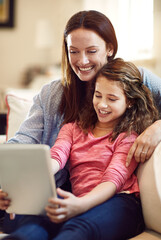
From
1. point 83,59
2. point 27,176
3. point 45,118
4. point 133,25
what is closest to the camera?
point 27,176

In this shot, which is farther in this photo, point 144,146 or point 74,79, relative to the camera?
point 74,79

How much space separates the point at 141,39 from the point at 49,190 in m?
2.25

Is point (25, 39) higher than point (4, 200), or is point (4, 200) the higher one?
point (25, 39)

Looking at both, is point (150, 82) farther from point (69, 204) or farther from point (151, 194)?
point (69, 204)

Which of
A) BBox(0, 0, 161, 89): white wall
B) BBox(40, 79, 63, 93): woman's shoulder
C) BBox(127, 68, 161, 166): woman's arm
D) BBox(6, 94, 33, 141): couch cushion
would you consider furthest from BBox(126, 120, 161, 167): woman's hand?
BBox(0, 0, 161, 89): white wall

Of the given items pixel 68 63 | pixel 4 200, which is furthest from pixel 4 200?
pixel 68 63

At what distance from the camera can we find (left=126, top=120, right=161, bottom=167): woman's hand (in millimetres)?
1111

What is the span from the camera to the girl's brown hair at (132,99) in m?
1.21

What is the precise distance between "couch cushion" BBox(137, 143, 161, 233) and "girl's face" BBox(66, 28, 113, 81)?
448mm

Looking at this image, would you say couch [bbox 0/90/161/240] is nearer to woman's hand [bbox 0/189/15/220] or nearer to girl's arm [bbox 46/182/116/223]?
girl's arm [bbox 46/182/116/223]

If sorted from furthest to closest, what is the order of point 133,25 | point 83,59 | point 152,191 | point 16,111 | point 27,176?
point 133,25
point 16,111
point 83,59
point 152,191
point 27,176

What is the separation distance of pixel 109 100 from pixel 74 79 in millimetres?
292

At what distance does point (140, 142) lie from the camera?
3.70 ft

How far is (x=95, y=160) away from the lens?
117cm
